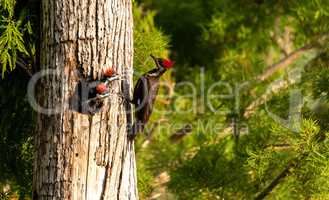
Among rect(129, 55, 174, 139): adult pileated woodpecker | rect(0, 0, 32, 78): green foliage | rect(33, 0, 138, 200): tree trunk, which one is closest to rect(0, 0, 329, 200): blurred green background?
rect(0, 0, 32, 78): green foliage

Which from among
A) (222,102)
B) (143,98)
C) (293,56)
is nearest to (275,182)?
(222,102)

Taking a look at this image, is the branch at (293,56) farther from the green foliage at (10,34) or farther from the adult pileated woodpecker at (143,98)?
the green foliage at (10,34)

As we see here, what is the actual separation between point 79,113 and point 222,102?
2501 mm

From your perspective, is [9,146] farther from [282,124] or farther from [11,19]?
[282,124]

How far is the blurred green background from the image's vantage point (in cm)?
479

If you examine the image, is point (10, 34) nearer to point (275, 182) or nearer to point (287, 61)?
point (275, 182)

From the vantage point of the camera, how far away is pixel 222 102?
20.4 feet

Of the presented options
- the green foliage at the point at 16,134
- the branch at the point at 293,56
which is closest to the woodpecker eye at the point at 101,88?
the green foliage at the point at 16,134

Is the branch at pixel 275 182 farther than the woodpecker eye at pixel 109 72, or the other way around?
the branch at pixel 275 182

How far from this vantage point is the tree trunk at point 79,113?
3938 millimetres

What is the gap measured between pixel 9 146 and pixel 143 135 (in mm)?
2254

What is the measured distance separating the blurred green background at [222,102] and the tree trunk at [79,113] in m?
0.29

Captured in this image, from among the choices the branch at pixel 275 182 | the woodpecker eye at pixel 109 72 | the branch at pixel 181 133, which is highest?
the woodpecker eye at pixel 109 72

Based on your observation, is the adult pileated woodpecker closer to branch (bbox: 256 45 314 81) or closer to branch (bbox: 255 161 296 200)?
branch (bbox: 255 161 296 200)
